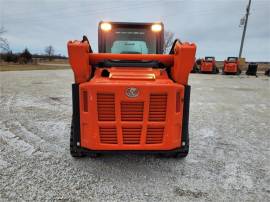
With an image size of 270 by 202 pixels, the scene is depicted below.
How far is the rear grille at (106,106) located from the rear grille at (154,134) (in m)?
0.49

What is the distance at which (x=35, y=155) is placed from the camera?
12.8 feet

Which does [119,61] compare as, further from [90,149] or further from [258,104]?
[258,104]

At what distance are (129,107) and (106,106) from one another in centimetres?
28

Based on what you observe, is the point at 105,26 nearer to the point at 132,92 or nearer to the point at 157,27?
the point at 157,27

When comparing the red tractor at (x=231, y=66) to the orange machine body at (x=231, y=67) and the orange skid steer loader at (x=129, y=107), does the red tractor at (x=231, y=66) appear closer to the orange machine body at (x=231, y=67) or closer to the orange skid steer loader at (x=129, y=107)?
the orange machine body at (x=231, y=67)

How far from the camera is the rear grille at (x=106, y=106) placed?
316 centimetres

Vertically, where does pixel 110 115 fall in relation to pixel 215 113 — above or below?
above

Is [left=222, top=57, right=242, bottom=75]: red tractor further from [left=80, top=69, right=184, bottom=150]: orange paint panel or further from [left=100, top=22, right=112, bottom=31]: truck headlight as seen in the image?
[left=80, top=69, right=184, bottom=150]: orange paint panel

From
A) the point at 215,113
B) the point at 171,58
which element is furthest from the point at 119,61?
the point at 215,113

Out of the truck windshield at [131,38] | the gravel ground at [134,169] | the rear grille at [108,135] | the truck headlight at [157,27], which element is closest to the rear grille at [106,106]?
the rear grille at [108,135]

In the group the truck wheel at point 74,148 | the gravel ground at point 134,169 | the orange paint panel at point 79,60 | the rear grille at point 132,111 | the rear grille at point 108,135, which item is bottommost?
the gravel ground at point 134,169

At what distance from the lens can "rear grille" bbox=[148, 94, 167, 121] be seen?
3.21 m

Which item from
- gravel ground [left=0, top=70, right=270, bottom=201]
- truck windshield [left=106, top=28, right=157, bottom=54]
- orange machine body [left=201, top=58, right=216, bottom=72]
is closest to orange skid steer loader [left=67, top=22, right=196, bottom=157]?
gravel ground [left=0, top=70, right=270, bottom=201]

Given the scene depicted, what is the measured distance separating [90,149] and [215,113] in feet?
15.6
